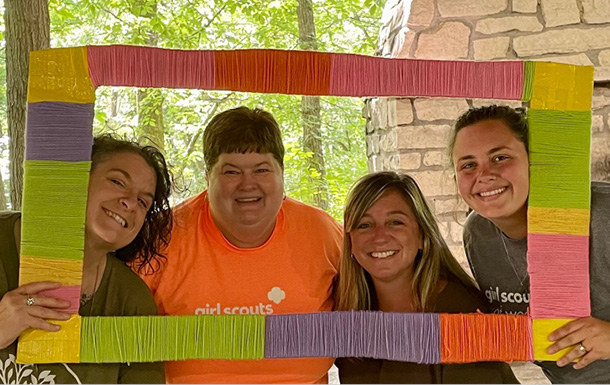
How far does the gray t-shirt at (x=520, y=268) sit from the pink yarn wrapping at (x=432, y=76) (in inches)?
14.8

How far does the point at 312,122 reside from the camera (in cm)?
443

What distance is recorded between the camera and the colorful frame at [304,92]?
1395mm

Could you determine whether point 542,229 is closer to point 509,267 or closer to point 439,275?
point 509,267

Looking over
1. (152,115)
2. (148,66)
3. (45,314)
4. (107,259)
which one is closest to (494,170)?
(148,66)

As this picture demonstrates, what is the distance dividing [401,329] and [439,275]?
1.01ft

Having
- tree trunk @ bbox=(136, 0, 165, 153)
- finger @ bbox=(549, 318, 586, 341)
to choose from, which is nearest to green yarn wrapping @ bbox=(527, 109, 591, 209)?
finger @ bbox=(549, 318, 586, 341)

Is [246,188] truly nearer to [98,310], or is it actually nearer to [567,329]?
[98,310]

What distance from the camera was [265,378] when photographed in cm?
160

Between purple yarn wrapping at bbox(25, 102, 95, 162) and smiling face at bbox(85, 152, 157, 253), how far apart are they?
0.09 m

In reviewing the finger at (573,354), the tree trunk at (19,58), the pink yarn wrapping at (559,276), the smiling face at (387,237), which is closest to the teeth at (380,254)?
the smiling face at (387,237)

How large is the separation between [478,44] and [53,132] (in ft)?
8.74

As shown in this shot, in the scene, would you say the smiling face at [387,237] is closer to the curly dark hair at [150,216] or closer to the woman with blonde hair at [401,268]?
the woman with blonde hair at [401,268]

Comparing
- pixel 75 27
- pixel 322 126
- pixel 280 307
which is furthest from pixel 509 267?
pixel 75 27

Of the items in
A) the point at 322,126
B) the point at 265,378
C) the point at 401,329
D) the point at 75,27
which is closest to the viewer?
the point at 401,329
